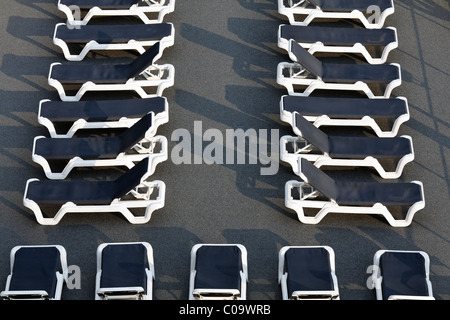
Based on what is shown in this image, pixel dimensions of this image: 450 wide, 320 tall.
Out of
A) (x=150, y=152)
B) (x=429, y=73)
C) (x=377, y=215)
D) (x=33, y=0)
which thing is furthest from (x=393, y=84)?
(x=33, y=0)

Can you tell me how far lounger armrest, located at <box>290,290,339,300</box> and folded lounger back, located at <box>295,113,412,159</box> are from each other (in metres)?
1.72

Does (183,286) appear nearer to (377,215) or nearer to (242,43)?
(377,215)

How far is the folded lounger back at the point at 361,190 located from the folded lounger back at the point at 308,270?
73 centimetres

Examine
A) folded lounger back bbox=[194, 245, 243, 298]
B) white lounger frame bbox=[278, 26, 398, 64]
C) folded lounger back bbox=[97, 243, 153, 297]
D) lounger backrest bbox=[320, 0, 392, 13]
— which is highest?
lounger backrest bbox=[320, 0, 392, 13]

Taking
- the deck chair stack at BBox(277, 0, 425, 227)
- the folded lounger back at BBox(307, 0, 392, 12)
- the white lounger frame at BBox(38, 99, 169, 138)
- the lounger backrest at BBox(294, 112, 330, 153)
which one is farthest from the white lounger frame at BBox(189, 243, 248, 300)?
the folded lounger back at BBox(307, 0, 392, 12)

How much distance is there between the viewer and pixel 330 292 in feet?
22.0

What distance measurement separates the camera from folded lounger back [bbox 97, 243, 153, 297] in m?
6.85

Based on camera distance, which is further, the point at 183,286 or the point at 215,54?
the point at 215,54

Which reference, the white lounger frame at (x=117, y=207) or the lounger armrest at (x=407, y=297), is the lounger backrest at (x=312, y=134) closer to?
the white lounger frame at (x=117, y=207)

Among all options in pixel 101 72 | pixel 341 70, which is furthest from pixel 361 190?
pixel 101 72

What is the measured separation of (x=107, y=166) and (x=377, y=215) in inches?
119

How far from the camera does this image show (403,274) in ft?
22.8

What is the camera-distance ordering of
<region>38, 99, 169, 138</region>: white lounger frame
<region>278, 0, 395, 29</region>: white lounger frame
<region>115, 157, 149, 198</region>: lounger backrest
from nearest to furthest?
<region>115, 157, 149, 198</region>: lounger backrest, <region>38, 99, 169, 138</region>: white lounger frame, <region>278, 0, 395, 29</region>: white lounger frame

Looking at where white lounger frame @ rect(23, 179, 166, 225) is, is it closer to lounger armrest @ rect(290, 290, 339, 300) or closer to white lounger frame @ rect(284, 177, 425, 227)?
white lounger frame @ rect(284, 177, 425, 227)
